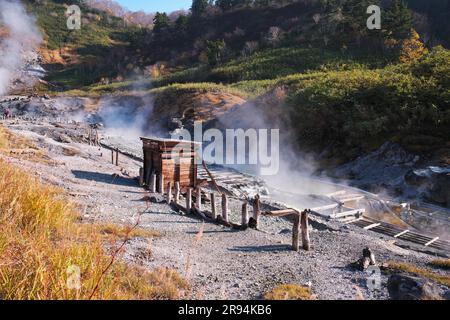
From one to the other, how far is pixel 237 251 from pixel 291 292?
9.89 feet

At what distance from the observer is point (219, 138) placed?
30969mm

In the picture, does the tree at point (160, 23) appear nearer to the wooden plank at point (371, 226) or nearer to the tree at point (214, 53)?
the tree at point (214, 53)

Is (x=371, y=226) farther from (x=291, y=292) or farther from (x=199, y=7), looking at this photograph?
(x=199, y=7)

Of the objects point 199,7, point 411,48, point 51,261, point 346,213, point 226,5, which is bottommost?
point 346,213

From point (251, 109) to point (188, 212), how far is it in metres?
19.8

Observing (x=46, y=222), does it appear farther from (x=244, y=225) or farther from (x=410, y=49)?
(x=410, y=49)

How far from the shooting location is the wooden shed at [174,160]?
16.3 meters

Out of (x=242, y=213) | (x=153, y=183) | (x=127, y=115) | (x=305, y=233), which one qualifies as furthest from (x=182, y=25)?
(x=305, y=233)

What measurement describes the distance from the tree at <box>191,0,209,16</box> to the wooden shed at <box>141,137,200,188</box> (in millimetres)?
77636

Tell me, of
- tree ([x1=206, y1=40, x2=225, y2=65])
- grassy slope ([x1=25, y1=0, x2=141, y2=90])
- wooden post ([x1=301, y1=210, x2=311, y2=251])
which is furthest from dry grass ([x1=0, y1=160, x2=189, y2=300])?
grassy slope ([x1=25, y1=0, x2=141, y2=90])

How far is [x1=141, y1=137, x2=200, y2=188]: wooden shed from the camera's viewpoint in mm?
16312

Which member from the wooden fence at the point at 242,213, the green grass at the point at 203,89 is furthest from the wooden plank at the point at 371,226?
the green grass at the point at 203,89

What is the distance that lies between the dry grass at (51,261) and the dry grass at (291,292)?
1.36 metres

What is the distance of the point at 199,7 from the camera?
87688 millimetres
